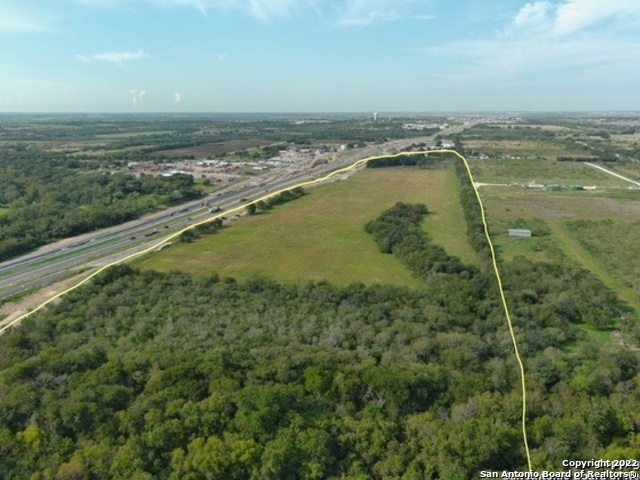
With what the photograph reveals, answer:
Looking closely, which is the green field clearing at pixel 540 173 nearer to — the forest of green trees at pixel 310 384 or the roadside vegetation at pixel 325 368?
the roadside vegetation at pixel 325 368

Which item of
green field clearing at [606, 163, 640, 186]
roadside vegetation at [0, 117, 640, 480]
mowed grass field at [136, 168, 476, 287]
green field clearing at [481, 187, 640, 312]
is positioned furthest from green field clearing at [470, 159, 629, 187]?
roadside vegetation at [0, 117, 640, 480]

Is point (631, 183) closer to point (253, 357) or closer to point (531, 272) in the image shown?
point (531, 272)

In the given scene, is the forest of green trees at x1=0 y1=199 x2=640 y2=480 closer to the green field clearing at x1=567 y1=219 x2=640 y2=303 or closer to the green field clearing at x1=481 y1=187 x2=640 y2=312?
the green field clearing at x1=567 y1=219 x2=640 y2=303

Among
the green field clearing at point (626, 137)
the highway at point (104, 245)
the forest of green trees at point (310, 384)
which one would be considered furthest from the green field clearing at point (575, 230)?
the green field clearing at point (626, 137)

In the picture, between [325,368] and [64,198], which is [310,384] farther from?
[64,198]

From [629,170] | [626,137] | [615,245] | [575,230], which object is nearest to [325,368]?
[615,245]
